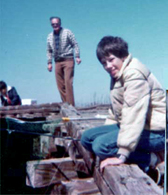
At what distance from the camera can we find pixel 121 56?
6.85 feet

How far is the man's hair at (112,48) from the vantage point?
2094 millimetres

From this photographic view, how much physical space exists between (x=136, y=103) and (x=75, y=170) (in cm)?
169

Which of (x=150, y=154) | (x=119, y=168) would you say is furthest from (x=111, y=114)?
(x=119, y=168)

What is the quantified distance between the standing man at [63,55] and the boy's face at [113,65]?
387 cm

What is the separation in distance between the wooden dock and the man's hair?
797mm

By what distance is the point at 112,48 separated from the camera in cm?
209

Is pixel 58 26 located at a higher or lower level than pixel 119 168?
higher

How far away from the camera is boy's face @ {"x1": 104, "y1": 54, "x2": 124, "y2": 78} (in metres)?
2.06

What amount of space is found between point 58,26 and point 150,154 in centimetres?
431

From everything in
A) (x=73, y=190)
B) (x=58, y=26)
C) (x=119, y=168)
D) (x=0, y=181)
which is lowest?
(x=0, y=181)

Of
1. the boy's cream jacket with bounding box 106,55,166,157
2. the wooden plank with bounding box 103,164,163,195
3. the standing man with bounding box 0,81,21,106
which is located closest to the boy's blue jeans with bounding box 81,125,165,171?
the boy's cream jacket with bounding box 106,55,166,157

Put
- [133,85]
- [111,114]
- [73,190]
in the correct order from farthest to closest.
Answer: [111,114] < [73,190] < [133,85]

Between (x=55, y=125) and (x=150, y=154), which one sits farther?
(x=55, y=125)

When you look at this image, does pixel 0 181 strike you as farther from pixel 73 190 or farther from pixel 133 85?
pixel 133 85
